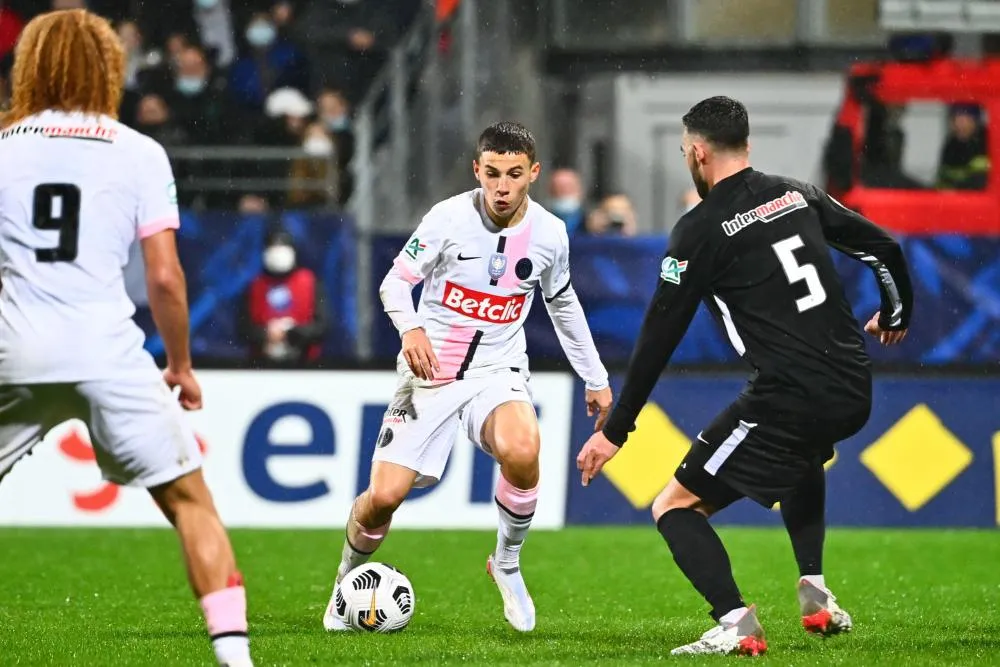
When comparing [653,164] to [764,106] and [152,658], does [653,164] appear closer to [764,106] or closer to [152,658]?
[764,106]

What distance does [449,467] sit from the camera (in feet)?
33.8

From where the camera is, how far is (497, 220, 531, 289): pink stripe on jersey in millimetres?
6609

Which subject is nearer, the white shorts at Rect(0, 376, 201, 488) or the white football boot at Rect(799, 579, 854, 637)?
the white shorts at Rect(0, 376, 201, 488)

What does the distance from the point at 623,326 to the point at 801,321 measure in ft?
19.9

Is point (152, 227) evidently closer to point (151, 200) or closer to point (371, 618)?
point (151, 200)

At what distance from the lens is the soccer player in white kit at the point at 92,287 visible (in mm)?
4422

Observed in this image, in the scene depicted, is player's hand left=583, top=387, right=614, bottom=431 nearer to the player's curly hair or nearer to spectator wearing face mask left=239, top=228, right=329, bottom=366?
the player's curly hair

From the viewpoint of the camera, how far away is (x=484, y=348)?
22.0 ft

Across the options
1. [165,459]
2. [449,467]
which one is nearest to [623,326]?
[449,467]

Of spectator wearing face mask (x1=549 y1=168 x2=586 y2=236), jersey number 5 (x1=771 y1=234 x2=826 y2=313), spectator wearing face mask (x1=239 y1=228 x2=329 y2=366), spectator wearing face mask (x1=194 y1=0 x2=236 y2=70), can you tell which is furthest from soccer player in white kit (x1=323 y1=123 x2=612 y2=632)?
spectator wearing face mask (x1=194 y1=0 x2=236 y2=70)

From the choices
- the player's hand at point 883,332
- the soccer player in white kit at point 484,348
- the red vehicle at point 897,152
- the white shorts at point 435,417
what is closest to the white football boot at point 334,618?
the soccer player in white kit at point 484,348

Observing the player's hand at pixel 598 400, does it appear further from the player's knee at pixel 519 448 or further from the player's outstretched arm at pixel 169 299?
the player's outstretched arm at pixel 169 299

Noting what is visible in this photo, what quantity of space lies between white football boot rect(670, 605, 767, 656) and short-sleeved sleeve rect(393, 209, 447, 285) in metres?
1.87

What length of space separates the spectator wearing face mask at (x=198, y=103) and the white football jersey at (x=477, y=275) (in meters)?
6.74
